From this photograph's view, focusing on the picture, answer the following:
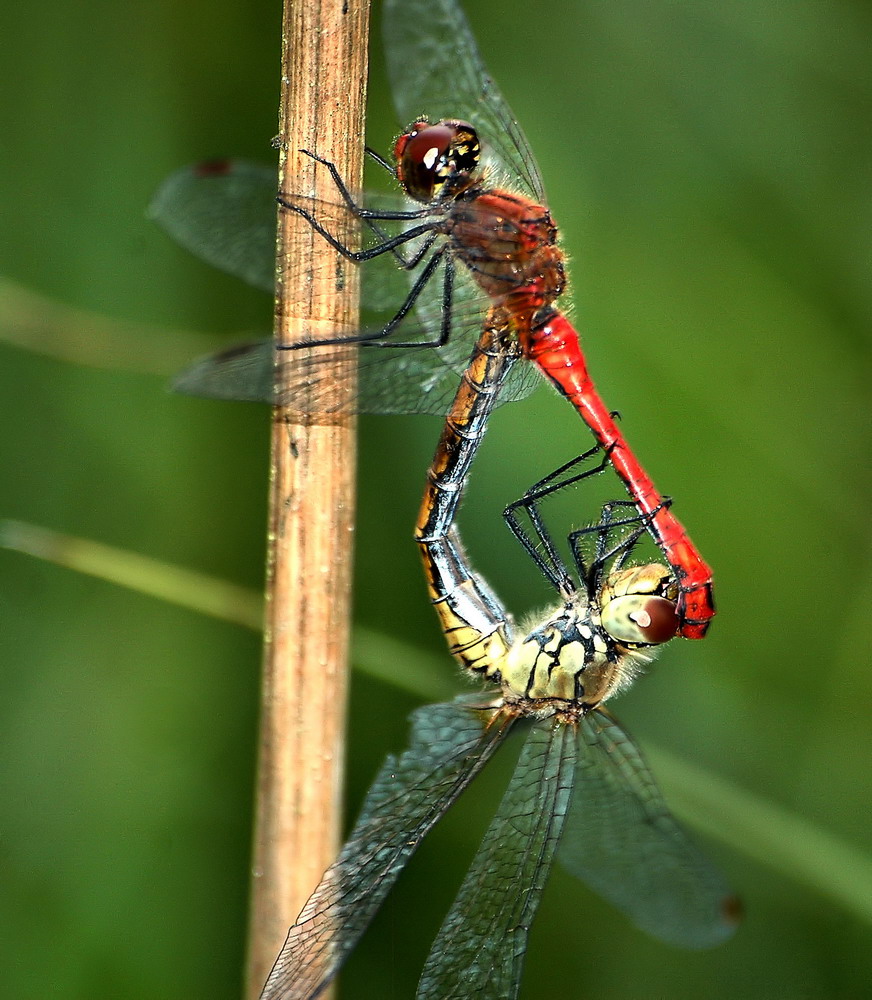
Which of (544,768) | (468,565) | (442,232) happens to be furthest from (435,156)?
(544,768)

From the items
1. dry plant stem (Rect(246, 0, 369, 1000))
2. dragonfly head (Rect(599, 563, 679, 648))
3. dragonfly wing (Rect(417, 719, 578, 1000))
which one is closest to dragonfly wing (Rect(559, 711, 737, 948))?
dragonfly wing (Rect(417, 719, 578, 1000))

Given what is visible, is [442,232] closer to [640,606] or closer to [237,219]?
[237,219]

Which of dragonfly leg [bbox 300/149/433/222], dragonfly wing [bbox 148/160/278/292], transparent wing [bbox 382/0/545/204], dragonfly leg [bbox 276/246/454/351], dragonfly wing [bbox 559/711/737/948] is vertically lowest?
dragonfly wing [bbox 559/711/737/948]

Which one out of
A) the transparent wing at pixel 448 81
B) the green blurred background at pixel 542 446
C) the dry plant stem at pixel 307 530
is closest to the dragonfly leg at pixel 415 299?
the dry plant stem at pixel 307 530

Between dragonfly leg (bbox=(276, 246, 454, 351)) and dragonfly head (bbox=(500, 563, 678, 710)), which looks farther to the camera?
dragonfly head (bbox=(500, 563, 678, 710))

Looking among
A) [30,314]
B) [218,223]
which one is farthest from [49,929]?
[218,223]

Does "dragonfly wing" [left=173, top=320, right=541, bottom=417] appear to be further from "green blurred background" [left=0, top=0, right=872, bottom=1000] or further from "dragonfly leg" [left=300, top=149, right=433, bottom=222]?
"green blurred background" [left=0, top=0, right=872, bottom=1000]

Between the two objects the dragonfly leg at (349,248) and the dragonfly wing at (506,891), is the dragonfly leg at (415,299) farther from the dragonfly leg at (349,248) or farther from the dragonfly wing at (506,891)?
the dragonfly wing at (506,891)
